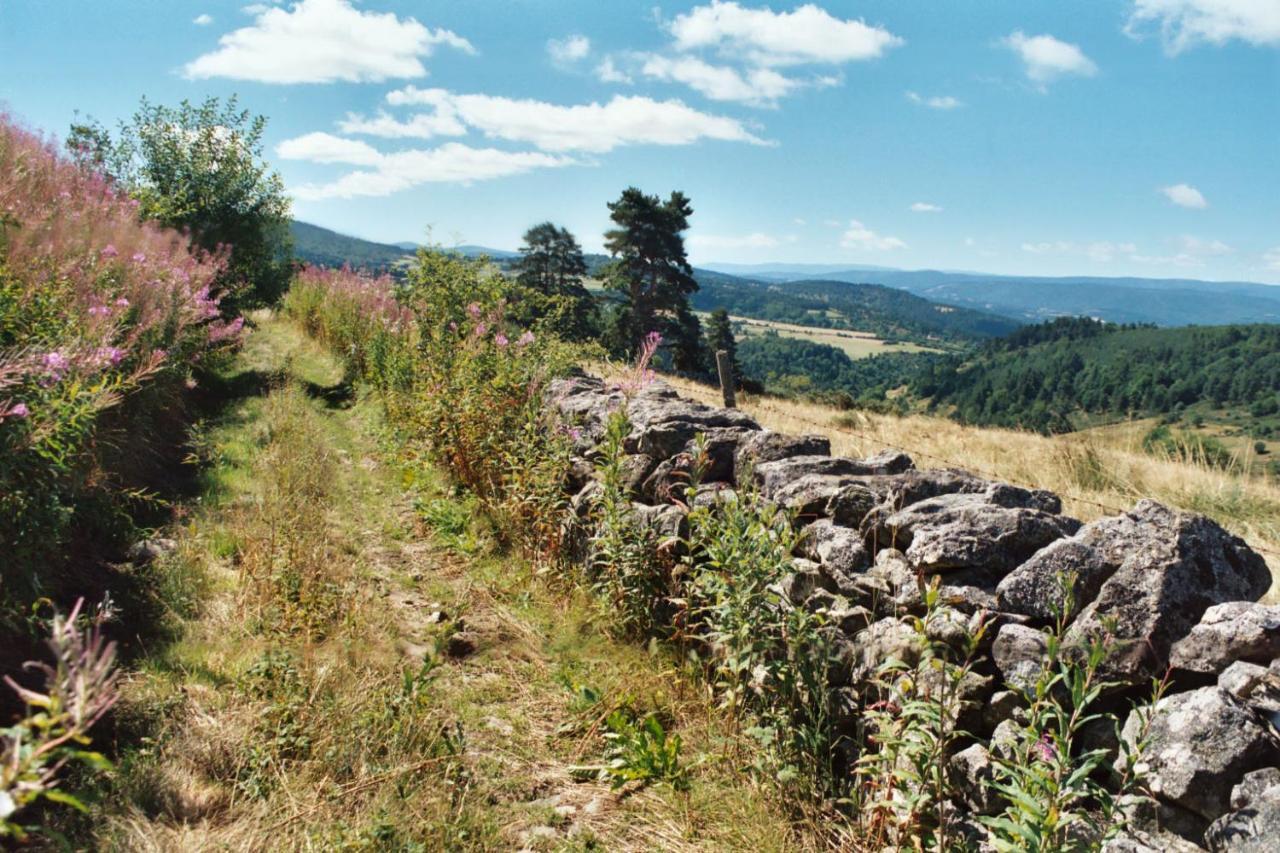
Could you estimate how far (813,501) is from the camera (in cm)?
406

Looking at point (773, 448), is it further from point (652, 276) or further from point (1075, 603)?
point (652, 276)

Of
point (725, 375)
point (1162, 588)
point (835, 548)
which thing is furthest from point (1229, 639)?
point (725, 375)

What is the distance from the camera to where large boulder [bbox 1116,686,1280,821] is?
2.07 meters

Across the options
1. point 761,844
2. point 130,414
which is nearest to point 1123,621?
point 761,844

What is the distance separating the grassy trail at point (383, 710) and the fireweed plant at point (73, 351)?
2.38 ft

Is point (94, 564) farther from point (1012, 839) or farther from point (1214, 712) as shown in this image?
point (1214, 712)

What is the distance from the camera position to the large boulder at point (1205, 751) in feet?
6.80

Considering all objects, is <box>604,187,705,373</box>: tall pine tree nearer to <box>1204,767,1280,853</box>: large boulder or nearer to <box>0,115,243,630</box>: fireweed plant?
<box>0,115,243,630</box>: fireweed plant

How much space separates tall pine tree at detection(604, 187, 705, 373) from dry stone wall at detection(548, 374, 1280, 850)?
35568mm

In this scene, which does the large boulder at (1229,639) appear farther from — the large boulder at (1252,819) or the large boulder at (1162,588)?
the large boulder at (1252,819)

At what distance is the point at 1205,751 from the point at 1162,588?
607 millimetres

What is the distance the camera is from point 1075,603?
2766 mm

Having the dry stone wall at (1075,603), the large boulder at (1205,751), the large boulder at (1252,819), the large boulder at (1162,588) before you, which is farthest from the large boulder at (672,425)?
the large boulder at (1252,819)

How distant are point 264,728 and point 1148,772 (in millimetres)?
3445
